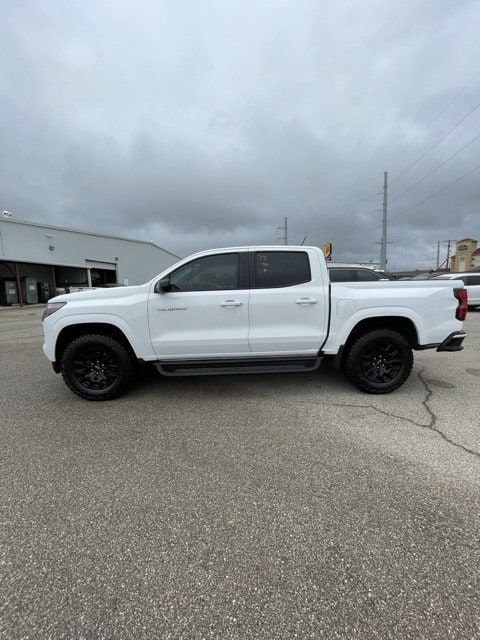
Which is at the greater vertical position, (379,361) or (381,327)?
(381,327)

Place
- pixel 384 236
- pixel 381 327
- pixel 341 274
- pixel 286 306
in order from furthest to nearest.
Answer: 1. pixel 384 236
2. pixel 341 274
3. pixel 381 327
4. pixel 286 306

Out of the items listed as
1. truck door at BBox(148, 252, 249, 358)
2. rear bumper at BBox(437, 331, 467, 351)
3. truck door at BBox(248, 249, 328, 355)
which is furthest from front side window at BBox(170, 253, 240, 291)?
rear bumper at BBox(437, 331, 467, 351)

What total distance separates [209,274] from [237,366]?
1230 mm

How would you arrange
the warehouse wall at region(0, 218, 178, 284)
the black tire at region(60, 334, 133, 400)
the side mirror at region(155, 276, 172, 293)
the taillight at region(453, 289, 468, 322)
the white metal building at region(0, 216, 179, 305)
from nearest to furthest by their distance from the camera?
the side mirror at region(155, 276, 172, 293) < the black tire at region(60, 334, 133, 400) < the taillight at region(453, 289, 468, 322) < the warehouse wall at region(0, 218, 178, 284) < the white metal building at region(0, 216, 179, 305)

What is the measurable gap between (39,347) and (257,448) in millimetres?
7286

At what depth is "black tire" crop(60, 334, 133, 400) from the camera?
13.1 ft

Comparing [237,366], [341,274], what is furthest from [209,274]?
[341,274]

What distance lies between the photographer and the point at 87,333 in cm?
412

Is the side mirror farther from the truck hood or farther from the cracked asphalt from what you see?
the cracked asphalt

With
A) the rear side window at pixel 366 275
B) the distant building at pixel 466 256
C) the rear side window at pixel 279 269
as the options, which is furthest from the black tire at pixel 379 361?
the distant building at pixel 466 256

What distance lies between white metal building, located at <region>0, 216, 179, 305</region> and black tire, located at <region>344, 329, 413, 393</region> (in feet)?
70.7

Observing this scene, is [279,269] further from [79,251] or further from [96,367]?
[79,251]

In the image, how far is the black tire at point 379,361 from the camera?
4.06m

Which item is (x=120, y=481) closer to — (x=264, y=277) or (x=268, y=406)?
(x=268, y=406)
